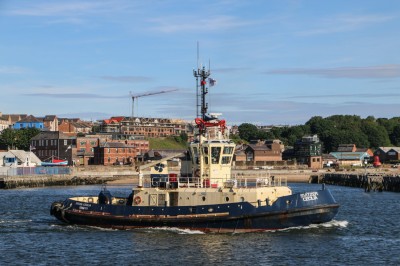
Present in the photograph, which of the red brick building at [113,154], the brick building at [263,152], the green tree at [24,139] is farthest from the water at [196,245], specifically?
the brick building at [263,152]

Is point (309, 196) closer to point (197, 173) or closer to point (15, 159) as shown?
point (197, 173)

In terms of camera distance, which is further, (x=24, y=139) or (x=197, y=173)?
(x=24, y=139)

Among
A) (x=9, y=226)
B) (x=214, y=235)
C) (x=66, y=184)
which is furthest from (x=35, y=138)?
(x=214, y=235)

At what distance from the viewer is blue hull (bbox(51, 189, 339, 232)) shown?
153ft

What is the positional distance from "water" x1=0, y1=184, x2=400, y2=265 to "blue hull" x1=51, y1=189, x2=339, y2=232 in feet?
1.85

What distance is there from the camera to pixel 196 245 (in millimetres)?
43344

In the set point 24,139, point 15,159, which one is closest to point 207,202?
point 15,159

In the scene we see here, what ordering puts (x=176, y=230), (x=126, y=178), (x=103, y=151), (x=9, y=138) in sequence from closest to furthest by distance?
(x=176, y=230)
(x=126, y=178)
(x=103, y=151)
(x=9, y=138)

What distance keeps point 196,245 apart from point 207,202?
16.4 feet

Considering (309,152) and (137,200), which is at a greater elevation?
(309,152)

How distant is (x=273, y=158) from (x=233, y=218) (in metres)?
131

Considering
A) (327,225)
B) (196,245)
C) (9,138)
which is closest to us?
(196,245)

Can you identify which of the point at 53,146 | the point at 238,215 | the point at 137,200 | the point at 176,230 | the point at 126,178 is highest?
the point at 53,146

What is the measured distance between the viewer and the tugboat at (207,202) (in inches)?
1849
